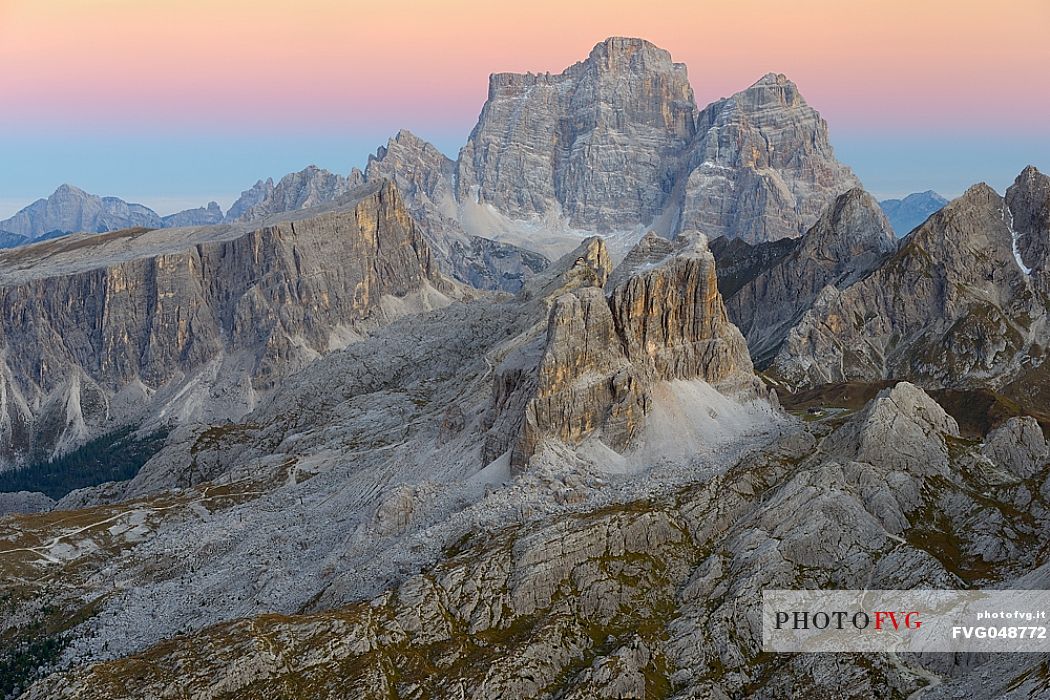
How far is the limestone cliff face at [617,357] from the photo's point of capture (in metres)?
137

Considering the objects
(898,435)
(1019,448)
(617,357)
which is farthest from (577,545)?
(1019,448)

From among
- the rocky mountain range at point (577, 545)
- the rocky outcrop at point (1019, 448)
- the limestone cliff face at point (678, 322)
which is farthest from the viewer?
the limestone cliff face at point (678, 322)

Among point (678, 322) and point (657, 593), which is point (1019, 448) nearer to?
point (678, 322)

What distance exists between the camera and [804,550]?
106250mm

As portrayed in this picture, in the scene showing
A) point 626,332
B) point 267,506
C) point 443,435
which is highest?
point 626,332

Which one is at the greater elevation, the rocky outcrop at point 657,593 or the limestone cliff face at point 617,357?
the limestone cliff face at point 617,357

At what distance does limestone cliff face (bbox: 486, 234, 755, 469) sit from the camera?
13675 cm

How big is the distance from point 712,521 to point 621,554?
13861mm

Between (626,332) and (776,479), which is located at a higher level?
(626,332)

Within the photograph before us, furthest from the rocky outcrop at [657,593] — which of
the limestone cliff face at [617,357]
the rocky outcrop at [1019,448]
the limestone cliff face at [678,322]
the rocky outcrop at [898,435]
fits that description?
the limestone cliff face at [678,322]

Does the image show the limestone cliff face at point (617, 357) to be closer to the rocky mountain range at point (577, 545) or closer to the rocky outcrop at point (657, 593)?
the rocky mountain range at point (577, 545)

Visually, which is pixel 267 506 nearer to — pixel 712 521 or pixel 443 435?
pixel 443 435

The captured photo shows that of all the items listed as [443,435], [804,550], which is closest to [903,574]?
[804,550]

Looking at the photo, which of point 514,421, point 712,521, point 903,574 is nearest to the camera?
point 903,574
